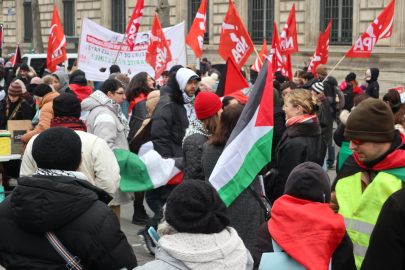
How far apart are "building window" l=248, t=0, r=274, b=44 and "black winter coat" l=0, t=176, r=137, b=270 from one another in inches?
820

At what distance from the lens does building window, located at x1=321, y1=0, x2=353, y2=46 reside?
19.9m

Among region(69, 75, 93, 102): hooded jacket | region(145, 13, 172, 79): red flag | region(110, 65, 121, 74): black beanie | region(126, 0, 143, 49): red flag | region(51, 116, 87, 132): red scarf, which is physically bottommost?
region(51, 116, 87, 132): red scarf

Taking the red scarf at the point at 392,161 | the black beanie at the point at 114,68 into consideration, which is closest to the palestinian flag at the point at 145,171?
the red scarf at the point at 392,161

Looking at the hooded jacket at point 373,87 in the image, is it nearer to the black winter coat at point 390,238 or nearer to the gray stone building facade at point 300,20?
the gray stone building facade at point 300,20

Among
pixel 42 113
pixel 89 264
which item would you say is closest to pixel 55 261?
pixel 89 264

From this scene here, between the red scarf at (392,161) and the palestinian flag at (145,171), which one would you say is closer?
the red scarf at (392,161)

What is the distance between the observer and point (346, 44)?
19.9 m

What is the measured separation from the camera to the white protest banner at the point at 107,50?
1056 cm

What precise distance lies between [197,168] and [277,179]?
0.65 metres

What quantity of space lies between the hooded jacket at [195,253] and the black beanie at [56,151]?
0.77 meters

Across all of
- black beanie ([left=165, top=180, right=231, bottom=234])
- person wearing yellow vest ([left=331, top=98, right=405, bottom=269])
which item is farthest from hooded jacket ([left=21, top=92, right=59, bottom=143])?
black beanie ([left=165, top=180, right=231, bottom=234])

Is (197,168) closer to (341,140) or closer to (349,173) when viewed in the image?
(349,173)

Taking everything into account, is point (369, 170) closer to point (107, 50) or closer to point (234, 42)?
point (234, 42)

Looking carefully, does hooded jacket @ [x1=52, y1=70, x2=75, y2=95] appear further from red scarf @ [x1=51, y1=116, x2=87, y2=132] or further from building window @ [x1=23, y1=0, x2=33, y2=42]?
building window @ [x1=23, y1=0, x2=33, y2=42]
